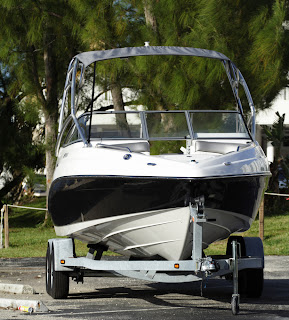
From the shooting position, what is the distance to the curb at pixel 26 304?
8.12m

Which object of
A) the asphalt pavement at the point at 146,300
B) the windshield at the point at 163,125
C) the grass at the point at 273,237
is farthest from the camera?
the grass at the point at 273,237

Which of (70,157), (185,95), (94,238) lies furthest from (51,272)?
(185,95)

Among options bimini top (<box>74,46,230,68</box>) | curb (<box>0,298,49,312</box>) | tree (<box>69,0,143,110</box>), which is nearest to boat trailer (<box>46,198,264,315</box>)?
curb (<box>0,298,49,312</box>)

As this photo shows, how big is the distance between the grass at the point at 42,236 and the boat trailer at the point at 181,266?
5.48m

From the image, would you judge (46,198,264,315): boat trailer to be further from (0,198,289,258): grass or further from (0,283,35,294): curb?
(0,198,289,258): grass

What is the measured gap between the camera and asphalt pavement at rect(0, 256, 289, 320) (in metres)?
8.10

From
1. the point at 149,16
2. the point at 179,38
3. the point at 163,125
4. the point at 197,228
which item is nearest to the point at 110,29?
the point at 149,16

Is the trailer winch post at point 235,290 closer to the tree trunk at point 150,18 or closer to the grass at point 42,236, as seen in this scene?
the grass at point 42,236

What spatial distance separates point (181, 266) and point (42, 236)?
13853 millimetres

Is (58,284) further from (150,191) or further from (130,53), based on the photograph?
(130,53)

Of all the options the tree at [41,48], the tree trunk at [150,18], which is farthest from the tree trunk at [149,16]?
the tree at [41,48]

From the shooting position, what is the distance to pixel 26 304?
8.14m

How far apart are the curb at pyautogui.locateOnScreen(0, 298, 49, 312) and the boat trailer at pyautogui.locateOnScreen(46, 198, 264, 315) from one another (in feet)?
2.14

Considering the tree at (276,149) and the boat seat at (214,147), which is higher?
the boat seat at (214,147)
